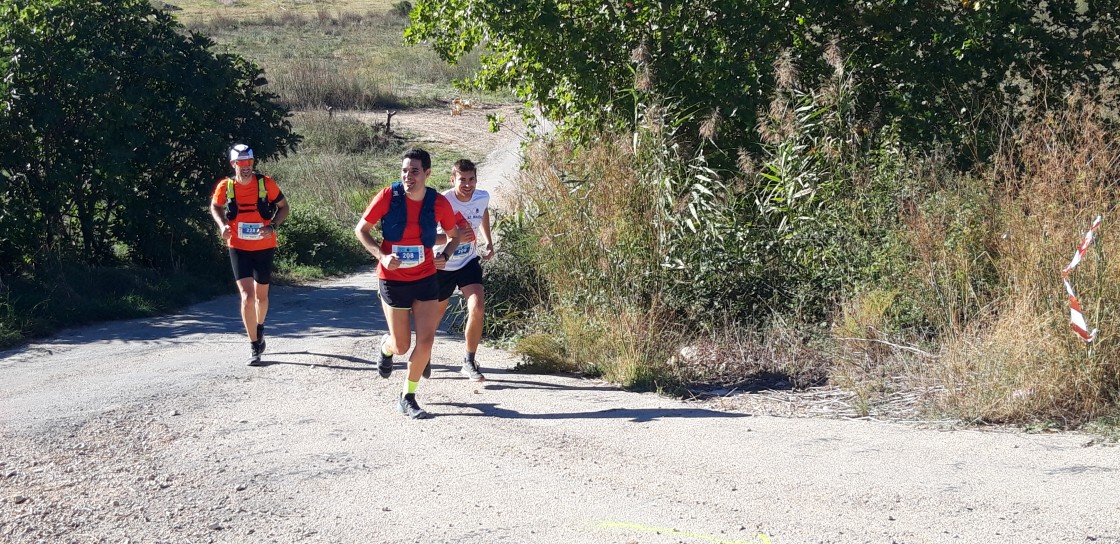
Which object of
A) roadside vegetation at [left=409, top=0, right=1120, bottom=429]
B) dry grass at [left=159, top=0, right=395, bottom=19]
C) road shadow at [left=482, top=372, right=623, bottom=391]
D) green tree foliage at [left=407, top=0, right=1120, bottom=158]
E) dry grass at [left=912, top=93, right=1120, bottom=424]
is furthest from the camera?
dry grass at [left=159, top=0, right=395, bottom=19]

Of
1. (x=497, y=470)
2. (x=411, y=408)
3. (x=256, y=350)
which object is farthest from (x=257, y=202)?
(x=497, y=470)

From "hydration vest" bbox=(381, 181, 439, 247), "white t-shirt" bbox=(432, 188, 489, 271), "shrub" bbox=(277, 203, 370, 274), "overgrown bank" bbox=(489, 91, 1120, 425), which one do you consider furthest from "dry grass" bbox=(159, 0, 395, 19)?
"hydration vest" bbox=(381, 181, 439, 247)

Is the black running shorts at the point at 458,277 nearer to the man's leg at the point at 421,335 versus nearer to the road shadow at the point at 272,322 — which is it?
the man's leg at the point at 421,335

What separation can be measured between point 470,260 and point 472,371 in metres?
0.85

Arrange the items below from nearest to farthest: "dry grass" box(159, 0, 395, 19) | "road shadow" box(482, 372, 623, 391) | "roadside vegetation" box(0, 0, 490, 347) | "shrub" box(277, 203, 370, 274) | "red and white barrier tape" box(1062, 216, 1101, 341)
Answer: "red and white barrier tape" box(1062, 216, 1101, 341), "road shadow" box(482, 372, 623, 391), "roadside vegetation" box(0, 0, 490, 347), "shrub" box(277, 203, 370, 274), "dry grass" box(159, 0, 395, 19)

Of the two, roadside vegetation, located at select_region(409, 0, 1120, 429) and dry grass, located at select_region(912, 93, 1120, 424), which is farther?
roadside vegetation, located at select_region(409, 0, 1120, 429)

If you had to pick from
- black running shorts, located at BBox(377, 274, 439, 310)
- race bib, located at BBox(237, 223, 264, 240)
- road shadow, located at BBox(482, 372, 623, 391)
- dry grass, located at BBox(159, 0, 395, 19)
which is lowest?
road shadow, located at BBox(482, 372, 623, 391)

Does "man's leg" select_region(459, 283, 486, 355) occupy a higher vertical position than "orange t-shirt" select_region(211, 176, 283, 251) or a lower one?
lower

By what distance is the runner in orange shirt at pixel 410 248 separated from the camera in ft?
21.4

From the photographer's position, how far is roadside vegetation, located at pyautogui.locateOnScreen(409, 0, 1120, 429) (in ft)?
22.0

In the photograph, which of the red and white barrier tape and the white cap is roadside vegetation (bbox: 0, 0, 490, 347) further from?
the red and white barrier tape

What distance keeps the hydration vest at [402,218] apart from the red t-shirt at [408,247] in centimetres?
2

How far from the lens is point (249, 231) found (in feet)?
27.3

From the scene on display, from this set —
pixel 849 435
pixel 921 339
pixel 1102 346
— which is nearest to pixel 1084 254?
pixel 1102 346
